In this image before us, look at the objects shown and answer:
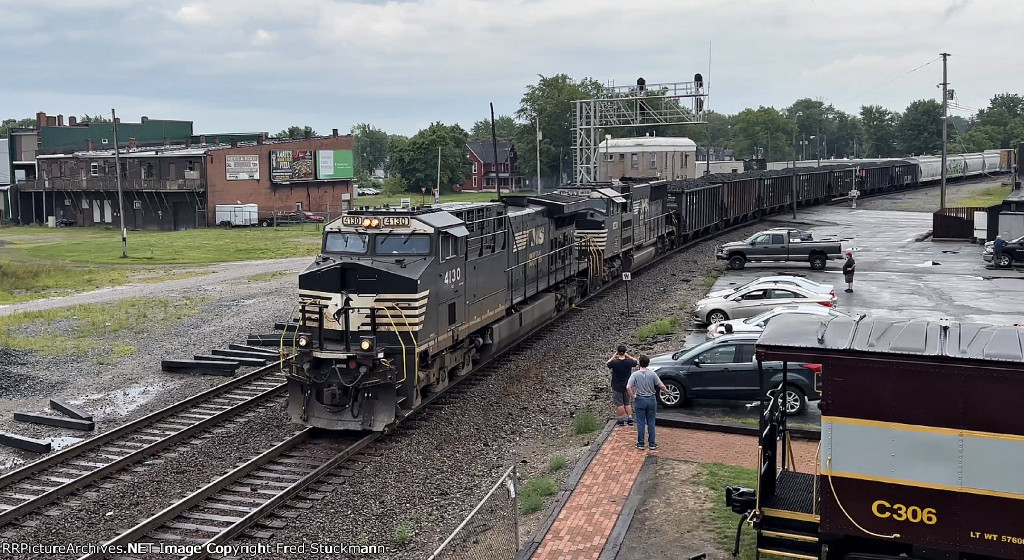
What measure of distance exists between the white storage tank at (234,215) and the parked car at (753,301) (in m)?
55.8

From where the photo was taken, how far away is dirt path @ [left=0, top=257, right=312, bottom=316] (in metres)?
34.7

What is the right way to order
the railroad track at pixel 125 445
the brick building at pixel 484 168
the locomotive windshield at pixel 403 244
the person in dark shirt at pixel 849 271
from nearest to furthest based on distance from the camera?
the railroad track at pixel 125 445 → the locomotive windshield at pixel 403 244 → the person in dark shirt at pixel 849 271 → the brick building at pixel 484 168

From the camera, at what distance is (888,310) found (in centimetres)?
2930

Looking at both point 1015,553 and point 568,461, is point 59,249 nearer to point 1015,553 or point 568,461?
point 568,461

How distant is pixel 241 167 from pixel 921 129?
381 feet

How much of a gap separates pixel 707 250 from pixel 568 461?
3320 cm

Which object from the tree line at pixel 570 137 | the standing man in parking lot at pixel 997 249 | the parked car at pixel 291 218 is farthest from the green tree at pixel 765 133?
the standing man in parking lot at pixel 997 249

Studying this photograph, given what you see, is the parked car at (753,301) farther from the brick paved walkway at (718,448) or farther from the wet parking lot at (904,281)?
the brick paved walkway at (718,448)

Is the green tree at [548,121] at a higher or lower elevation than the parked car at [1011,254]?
higher

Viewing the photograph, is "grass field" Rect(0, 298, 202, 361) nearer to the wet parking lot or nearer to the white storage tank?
the wet parking lot

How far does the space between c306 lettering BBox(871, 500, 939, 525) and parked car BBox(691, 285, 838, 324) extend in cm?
1631

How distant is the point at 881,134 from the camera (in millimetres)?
157250

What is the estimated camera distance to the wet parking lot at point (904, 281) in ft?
88.8

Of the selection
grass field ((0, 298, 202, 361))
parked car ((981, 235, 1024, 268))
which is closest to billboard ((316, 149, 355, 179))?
grass field ((0, 298, 202, 361))
